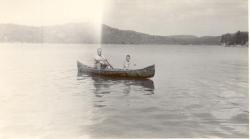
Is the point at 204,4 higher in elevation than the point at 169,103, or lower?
higher

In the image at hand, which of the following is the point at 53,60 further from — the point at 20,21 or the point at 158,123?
the point at 158,123

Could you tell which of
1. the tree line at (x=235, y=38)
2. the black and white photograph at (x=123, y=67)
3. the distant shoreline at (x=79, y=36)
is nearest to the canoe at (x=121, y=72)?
the black and white photograph at (x=123, y=67)

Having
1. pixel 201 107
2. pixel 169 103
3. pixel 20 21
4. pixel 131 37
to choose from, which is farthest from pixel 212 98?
pixel 20 21

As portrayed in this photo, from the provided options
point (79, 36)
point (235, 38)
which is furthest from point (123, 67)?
point (235, 38)

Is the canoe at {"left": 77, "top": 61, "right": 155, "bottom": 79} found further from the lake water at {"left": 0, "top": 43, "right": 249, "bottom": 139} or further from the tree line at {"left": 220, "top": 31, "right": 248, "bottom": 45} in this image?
the tree line at {"left": 220, "top": 31, "right": 248, "bottom": 45}

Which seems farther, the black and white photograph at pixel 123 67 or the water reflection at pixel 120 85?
the water reflection at pixel 120 85

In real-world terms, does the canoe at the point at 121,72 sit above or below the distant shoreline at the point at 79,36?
below

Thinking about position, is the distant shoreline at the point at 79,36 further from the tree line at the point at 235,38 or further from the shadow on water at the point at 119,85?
the shadow on water at the point at 119,85
